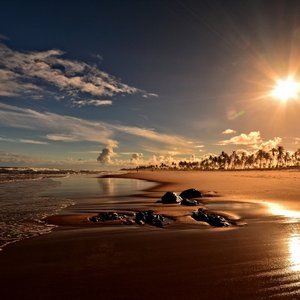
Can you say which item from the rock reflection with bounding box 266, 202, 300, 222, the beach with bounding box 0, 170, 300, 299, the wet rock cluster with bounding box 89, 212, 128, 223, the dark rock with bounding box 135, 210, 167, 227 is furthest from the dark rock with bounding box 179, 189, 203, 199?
the beach with bounding box 0, 170, 300, 299

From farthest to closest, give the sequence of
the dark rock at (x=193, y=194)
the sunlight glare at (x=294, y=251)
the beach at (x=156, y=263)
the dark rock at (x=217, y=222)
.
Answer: the dark rock at (x=193, y=194) < the dark rock at (x=217, y=222) < the sunlight glare at (x=294, y=251) < the beach at (x=156, y=263)

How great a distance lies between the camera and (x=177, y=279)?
586 cm

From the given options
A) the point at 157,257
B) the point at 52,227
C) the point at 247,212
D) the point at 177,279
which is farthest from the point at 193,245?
the point at 247,212

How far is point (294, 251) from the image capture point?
24.4 feet

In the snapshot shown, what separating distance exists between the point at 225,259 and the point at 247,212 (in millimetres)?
7946

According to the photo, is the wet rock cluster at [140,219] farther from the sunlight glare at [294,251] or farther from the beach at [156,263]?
the sunlight glare at [294,251]

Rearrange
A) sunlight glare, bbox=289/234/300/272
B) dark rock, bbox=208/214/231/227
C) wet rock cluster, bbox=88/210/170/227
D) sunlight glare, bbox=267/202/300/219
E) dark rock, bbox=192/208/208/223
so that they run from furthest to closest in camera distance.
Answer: sunlight glare, bbox=267/202/300/219, dark rock, bbox=192/208/208/223, wet rock cluster, bbox=88/210/170/227, dark rock, bbox=208/214/231/227, sunlight glare, bbox=289/234/300/272

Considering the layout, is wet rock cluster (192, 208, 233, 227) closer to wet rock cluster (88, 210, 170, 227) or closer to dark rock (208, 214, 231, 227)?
dark rock (208, 214, 231, 227)

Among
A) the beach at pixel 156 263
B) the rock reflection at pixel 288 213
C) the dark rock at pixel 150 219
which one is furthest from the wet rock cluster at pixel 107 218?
the rock reflection at pixel 288 213

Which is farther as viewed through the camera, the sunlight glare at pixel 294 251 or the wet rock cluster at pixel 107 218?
the wet rock cluster at pixel 107 218

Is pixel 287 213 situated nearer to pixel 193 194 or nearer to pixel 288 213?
pixel 288 213

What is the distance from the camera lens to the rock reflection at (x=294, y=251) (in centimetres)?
632

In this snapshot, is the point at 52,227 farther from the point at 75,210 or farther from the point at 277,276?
the point at 277,276

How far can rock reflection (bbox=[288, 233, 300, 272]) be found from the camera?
632cm
